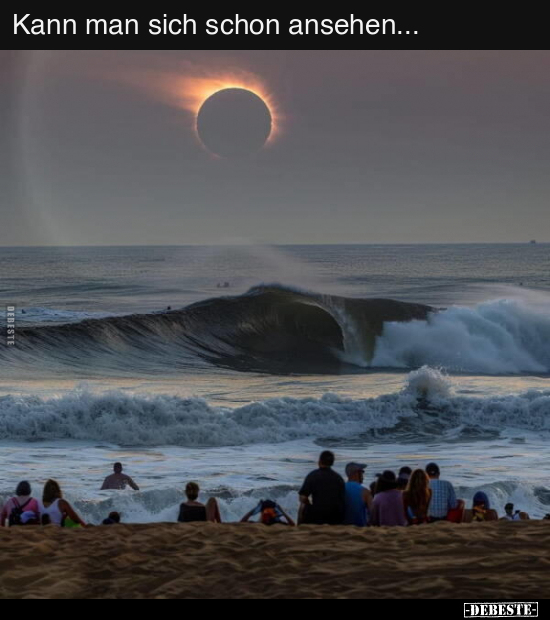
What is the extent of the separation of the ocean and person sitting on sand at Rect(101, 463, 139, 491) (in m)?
0.26

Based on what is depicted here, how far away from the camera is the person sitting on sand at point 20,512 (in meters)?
8.64

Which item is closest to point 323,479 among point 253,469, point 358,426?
point 253,469

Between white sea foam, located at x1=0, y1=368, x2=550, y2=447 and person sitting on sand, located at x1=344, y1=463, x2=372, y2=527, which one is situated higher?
white sea foam, located at x1=0, y1=368, x2=550, y2=447

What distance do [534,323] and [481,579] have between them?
2967cm

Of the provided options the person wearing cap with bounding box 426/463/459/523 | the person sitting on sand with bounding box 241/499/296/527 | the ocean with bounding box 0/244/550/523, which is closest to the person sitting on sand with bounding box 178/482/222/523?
the person sitting on sand with bounding box 241/499/296/527

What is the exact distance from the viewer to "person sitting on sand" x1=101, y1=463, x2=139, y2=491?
12500 millimetres

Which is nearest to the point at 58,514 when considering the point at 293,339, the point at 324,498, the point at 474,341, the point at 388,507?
the point at 324,498

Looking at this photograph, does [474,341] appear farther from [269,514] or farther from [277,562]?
[277,562]

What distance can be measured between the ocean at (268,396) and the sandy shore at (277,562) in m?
4.19

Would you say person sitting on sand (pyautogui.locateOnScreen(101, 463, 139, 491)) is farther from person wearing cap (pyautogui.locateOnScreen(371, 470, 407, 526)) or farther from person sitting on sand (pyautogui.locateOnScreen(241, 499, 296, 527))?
person wearing cap (pyautogui.locateOnScreen(371, 470, 407, 526))

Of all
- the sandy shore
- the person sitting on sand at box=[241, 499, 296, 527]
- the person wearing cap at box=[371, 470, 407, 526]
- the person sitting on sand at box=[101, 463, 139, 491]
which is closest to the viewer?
the sandy shore

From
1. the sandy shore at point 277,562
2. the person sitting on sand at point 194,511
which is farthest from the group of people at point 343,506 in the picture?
the sandy shore at point 277,562

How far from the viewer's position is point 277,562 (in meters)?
6.80

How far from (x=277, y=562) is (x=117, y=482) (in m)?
6.19
